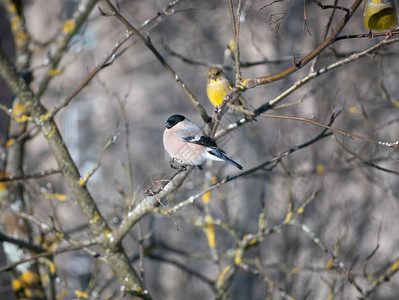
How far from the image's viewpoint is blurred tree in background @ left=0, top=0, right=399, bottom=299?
91.7 inches

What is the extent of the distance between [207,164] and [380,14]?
2.43m

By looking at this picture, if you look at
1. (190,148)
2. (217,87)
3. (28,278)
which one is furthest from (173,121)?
(28,278)

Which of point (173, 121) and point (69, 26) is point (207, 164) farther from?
point (69, 26)

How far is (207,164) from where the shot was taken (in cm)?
373

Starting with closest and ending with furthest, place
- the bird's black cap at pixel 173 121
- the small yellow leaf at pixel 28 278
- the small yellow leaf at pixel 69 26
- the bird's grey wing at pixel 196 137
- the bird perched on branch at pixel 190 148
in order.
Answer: the bird's grey wing at pixel 196 137 → the bird perched on branch at pixel 190 148 → the bird's black cap at pixel 173 121 → the small yellow leaf at pixel 28 278 → the small yellow leaf at pixel 69 26

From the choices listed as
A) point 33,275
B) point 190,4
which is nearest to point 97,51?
point 190,4

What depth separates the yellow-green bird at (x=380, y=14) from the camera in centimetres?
144

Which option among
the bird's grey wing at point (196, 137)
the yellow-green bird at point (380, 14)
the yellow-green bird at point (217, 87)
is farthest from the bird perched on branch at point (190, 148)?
the yellow-green bird at point (380, 14)

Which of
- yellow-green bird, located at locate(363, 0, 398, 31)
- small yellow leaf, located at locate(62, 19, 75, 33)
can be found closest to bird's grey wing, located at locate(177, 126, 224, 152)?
yellow-green bird, located at locate(363, 0, 398, 31)

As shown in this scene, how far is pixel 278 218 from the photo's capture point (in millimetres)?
5199

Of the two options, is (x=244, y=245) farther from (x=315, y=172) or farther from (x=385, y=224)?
(x=385, y=224)

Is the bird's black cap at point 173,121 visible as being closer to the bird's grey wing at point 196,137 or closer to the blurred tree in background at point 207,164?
the bird's grey wing at point 196,137

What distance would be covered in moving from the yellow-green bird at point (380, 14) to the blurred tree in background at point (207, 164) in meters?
0.13

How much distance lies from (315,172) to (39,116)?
2983mm
